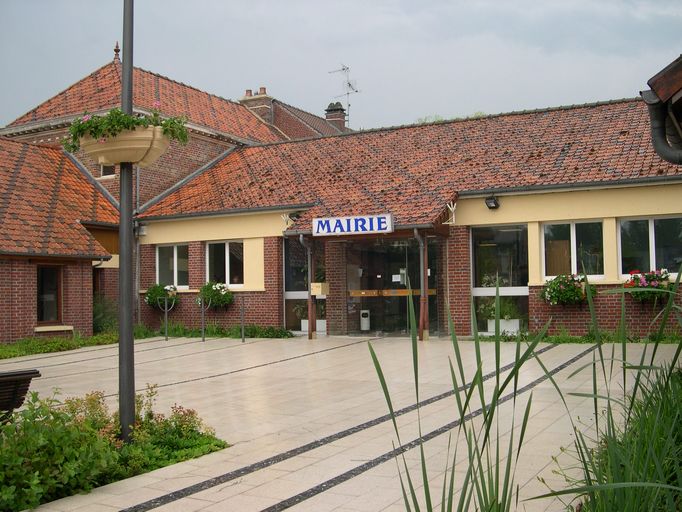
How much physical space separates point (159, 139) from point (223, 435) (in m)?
2.98

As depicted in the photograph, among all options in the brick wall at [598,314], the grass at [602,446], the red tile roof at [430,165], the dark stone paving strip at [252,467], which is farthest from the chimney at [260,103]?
the grass at [602,446]

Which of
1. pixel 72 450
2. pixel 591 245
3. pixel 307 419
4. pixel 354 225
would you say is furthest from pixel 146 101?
pixel 72 450

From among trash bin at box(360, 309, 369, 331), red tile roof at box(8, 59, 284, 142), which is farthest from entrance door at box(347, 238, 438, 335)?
red tile roof at box(8, 59, 284, 142)

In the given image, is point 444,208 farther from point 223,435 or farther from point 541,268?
point 223,435

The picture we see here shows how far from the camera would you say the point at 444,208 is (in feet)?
56.1

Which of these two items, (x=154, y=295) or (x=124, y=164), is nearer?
(x=124, y=164)

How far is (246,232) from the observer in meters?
20.5

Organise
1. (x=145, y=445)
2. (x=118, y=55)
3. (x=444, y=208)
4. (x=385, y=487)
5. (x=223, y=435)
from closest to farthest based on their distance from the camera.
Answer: (x=385, y=487) → (x=145, y=445) → (x=223, y=435) → (x=444, y=208) → (x=118, y=55)

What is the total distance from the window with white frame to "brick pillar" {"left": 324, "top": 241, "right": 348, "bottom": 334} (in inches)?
262

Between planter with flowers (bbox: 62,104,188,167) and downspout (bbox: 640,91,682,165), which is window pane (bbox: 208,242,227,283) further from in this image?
downspout (bbox: 640,91,682,165)

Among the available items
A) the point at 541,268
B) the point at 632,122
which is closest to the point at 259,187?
the point at 541,268

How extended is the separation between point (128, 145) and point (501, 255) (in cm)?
1260

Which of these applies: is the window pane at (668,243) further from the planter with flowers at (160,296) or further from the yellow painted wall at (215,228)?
the planter with flowers at (160,296)

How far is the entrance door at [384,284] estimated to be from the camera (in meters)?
18.5
